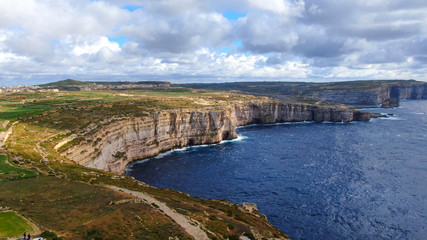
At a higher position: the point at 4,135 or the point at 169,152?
the point at 4,135

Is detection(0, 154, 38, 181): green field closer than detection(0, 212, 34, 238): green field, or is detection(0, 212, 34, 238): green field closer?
detection(0, 212, 34, 238): green field

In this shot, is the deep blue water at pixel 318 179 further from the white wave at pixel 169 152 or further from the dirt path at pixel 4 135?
the dirt path at pixel 4 135

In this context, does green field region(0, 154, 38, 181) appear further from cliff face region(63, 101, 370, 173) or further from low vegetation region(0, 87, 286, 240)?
cliff face region(63, 101, 370, 173)

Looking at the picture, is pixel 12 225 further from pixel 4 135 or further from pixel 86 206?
pixel 4 135

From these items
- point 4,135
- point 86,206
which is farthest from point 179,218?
point 4,135

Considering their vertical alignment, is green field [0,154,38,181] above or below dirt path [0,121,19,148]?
below

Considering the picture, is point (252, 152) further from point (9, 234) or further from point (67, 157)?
point (9, 234)

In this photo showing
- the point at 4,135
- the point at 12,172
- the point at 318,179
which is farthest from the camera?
the point at 318,179

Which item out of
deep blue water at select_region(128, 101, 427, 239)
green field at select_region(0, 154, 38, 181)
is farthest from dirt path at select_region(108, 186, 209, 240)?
deep blue water at select_region(128, 101, 427, 239)
